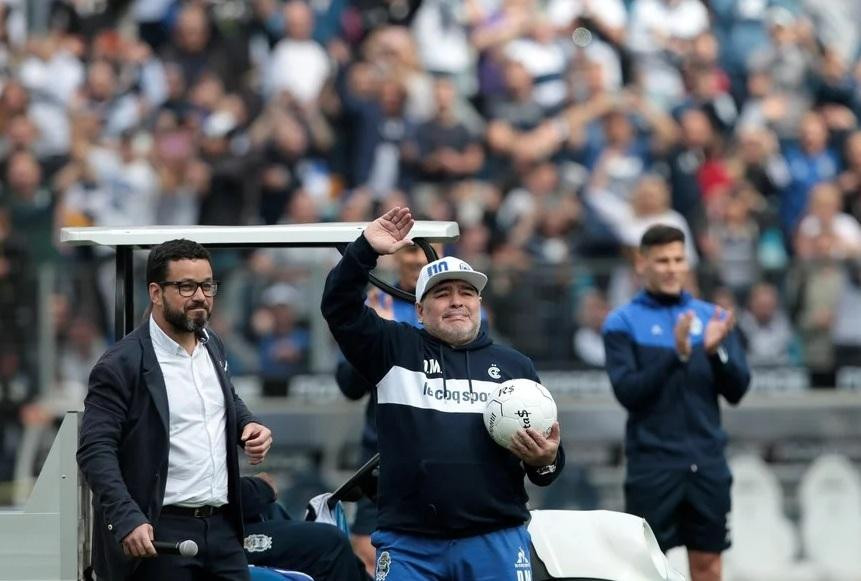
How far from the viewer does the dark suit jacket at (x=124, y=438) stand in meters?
6.93

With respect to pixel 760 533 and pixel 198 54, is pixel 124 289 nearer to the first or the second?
pixel 760 533

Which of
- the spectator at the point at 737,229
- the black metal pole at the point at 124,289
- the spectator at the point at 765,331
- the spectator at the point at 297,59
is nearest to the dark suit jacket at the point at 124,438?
the black metal pole at the point at 124,289

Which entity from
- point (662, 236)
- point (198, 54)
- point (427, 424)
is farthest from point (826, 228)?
point (427, 424)

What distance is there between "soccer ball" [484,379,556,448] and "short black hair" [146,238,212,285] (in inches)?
52.5

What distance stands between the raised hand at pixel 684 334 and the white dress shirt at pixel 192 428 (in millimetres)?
3184

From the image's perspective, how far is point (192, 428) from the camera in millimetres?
7168

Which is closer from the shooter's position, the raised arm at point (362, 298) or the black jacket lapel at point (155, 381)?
the black jacket lapel at point (155, 381)

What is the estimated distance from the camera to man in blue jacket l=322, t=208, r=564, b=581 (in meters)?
7.27

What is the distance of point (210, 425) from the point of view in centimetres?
723

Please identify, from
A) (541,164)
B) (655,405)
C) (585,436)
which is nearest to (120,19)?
(541,164)

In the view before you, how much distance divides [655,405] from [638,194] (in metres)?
5.63

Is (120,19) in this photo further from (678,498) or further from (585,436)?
(678,498)

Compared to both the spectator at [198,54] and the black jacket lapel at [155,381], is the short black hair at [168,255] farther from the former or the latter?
the spectator at [198,54]

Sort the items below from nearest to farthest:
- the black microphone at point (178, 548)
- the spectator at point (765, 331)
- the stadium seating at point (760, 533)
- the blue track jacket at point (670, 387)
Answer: the black microphone at point (178, 548), the blue track jacket at point (670, 387), the stadium seating at point (760, 533), the spectator at point (765, 331)
